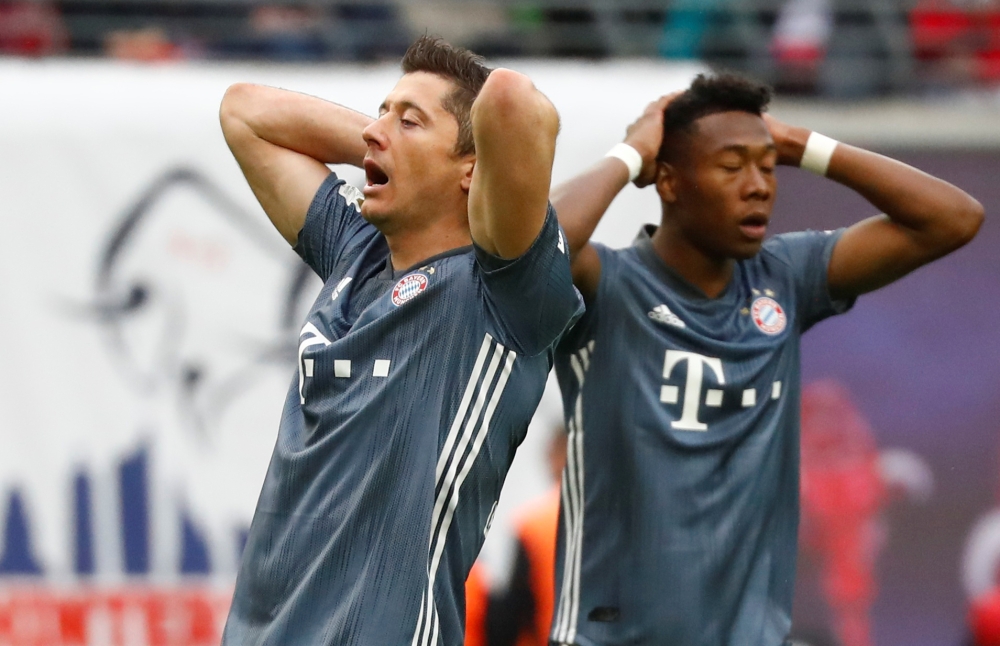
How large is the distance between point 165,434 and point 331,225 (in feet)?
11.2

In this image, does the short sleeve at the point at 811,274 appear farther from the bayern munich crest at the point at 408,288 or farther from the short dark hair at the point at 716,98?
the bayern munich crest at the point at 408,288

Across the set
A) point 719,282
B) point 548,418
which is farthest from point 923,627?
point 719,282

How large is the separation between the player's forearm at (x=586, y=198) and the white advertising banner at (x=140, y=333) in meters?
2.58

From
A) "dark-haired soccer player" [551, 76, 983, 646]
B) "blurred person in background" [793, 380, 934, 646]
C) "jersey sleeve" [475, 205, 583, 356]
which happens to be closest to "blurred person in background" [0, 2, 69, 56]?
"blurred person in background" [793, 380, 934, 646]

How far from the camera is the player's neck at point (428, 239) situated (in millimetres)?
3209

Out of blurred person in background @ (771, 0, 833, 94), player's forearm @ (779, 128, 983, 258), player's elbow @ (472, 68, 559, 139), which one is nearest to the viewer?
player's elbow @ (472, 68, 559, 139)

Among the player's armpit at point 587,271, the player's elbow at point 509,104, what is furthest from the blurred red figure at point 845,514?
the player's elbow at point 509,104

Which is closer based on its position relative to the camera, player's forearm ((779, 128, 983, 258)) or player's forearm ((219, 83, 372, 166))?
player's forearm ((219, 83, 372, 166))

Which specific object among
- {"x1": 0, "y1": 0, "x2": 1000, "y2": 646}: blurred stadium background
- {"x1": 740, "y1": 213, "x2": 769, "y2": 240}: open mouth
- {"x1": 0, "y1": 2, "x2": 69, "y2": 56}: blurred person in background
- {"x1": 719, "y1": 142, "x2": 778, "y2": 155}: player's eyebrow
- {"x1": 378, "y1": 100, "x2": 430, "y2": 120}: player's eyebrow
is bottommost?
{"x1": 0, "y1": 0, "x2": 1000, "y2": 646}: blurred stadium background

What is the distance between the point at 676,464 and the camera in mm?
3828

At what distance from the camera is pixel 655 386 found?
3.91 meters

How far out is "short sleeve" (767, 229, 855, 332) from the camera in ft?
13.7

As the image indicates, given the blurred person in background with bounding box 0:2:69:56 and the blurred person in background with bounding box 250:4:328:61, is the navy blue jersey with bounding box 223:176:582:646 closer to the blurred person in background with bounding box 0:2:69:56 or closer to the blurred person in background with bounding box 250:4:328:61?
the blurred person in background with bounding box 250:4:328:61

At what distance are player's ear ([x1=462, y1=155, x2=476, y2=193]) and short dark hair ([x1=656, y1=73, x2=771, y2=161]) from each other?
1.09m
